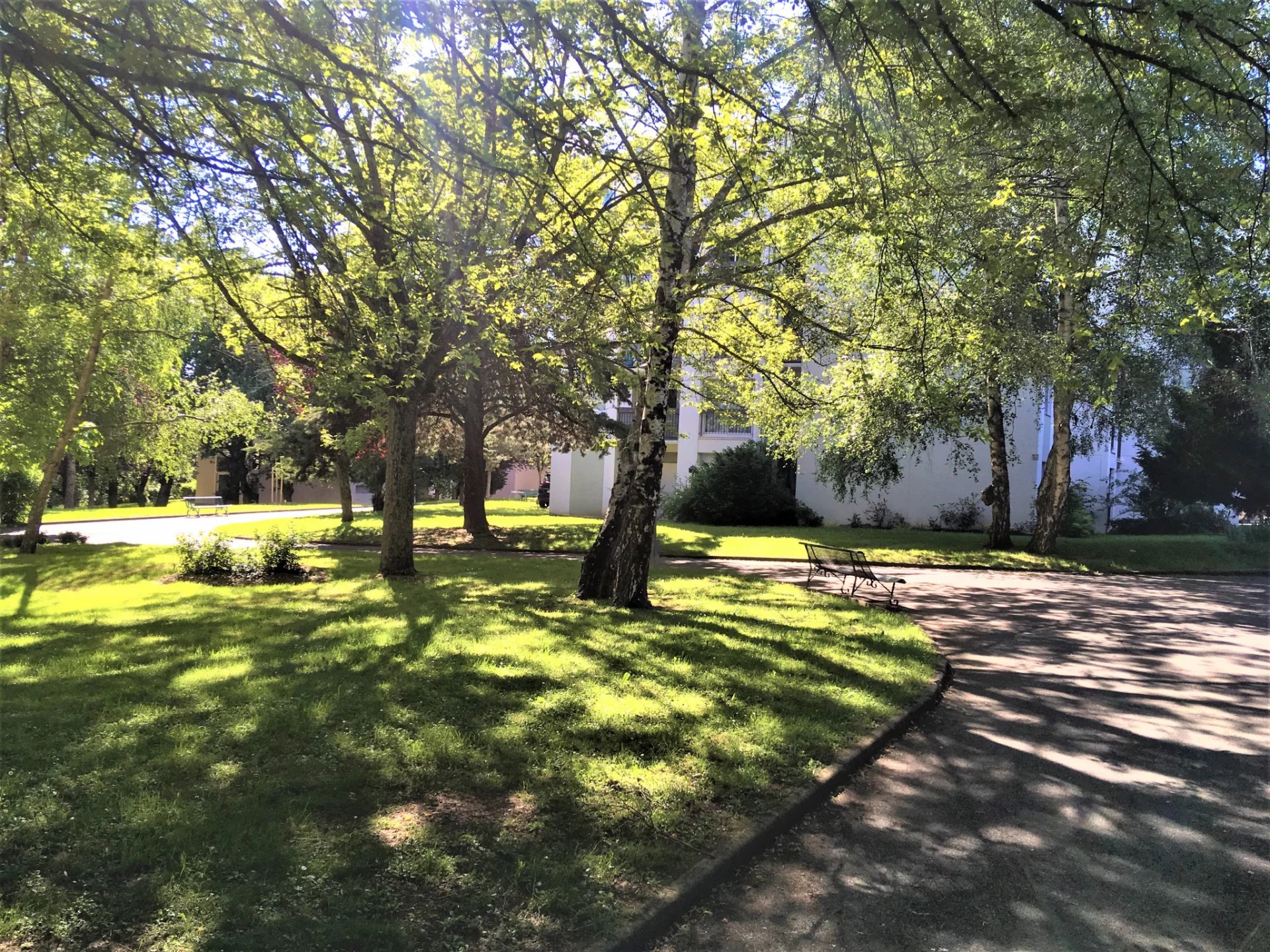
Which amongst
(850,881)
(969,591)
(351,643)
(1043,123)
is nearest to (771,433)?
(969,591)

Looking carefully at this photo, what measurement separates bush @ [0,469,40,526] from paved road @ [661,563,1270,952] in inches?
1224

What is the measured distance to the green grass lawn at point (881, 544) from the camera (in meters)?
20.1

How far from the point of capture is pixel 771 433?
15281 millimetres

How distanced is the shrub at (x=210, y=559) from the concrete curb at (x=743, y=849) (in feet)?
36.6

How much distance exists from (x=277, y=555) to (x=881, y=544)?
53.7 feet

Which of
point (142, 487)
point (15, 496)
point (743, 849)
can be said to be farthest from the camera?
point (142, 487)

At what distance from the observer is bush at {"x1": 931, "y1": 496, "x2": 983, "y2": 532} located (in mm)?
29078

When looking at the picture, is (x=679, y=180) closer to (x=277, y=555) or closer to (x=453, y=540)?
(x=277, y=555)

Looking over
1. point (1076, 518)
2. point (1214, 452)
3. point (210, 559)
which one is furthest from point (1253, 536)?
point (210, 559)

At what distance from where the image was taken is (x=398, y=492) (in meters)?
13.8

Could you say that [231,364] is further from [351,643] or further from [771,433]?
[351,643]

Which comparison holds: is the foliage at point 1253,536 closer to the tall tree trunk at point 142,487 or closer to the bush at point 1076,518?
the bush at point 1076,518

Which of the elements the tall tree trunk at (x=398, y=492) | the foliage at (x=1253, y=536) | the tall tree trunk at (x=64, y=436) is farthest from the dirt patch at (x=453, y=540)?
the foliage at (x=1253, y=536)

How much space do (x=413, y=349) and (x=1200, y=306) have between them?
993 centimetres
